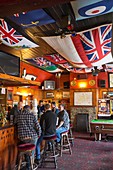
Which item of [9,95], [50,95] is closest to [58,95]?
[50,95]

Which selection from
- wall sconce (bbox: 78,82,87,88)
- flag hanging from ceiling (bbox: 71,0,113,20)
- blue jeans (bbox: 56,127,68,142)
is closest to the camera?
flag hanging from ceiling (bbox: 71,0,113,20)

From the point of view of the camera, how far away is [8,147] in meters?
3.85

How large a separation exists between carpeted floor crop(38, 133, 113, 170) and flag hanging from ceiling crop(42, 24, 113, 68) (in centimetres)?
299

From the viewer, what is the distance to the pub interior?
10.8ft

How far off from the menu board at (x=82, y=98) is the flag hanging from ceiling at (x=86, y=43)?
4.78 metres

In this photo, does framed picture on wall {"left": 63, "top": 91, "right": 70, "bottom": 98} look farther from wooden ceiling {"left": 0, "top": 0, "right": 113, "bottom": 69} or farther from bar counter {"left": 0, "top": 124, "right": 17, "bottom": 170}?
bar counter {"left": 0, "top": 124, "right": 17, "bottom": 170}

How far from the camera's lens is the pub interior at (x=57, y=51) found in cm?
329

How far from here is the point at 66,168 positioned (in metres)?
4.23

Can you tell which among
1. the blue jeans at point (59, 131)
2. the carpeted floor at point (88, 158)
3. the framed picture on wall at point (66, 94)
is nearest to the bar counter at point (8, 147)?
the carpeted floor at point (88, 158)

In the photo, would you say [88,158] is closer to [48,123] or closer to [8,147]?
[48,123]

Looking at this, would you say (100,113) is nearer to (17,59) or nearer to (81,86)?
(81,86)

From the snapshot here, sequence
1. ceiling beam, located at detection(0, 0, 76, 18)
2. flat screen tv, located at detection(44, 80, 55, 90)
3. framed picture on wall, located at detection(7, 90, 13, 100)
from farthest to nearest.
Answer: flat screen tv, located at detection(44, 80, 55, 90), framed picture on wall, located at detection(7, 90, 13, 100), ceiling beam, located at detection(0, 0, 76, 18)

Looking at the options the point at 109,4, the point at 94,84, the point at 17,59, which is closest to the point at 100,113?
the point at 94,84

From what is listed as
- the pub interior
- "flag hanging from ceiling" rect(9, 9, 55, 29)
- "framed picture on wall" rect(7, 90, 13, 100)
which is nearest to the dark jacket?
the pub interior
